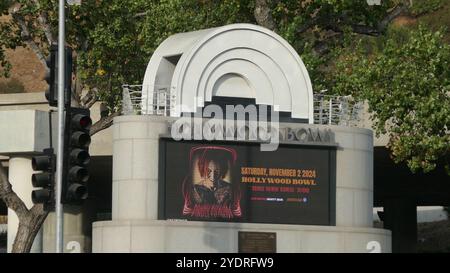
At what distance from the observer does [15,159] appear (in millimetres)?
55844

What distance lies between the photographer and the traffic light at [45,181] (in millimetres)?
27438

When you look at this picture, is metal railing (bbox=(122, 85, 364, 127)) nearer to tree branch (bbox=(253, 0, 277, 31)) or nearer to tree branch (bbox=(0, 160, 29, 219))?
tree branch (bbox=(0, 160, 29, 219))

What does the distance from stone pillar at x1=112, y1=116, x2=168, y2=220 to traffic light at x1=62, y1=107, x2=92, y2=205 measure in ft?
39.2

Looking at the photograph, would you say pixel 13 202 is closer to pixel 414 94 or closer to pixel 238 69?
pixel 238 69

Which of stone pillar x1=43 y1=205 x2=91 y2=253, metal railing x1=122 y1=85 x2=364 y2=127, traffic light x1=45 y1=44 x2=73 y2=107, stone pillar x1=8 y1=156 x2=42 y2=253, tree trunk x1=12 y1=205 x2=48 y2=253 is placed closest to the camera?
traffic light x1=45 y1=44 x2=73 y2=107

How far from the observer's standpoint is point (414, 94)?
157ft

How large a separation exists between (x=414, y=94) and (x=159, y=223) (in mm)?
13990

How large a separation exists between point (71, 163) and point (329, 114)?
17.5 metres

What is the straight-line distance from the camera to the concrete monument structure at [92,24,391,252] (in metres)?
39.5

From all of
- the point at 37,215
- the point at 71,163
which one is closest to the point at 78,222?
the point at 37,215

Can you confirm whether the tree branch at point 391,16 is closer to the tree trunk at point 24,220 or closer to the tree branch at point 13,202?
the tree trunk at point 24,220

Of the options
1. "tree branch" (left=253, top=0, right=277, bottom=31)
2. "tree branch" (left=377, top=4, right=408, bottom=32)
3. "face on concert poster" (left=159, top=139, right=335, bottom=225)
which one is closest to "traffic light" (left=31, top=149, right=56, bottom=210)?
"face on concert poster" (left=159, top=139, right=335, bottom=225)

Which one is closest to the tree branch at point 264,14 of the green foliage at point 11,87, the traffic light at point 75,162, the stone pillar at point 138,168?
the stone pillar at point 138,168

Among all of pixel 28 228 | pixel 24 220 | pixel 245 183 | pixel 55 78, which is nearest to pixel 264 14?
pixel 24 220
